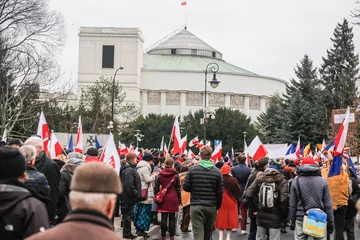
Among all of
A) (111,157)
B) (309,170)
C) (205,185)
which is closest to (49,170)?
(111,157)

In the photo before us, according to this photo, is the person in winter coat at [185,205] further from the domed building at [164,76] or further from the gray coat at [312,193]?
the domed building at [164,76]

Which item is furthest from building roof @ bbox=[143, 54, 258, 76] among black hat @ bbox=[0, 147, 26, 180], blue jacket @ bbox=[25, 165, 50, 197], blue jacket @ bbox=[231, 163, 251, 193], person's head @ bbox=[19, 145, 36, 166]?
black hat @ bbox=[0, 147, 26, 180]

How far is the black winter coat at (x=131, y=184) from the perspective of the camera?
13.3 m

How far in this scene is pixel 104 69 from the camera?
11194cm

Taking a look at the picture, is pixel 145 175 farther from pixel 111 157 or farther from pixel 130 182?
pixel 111 157

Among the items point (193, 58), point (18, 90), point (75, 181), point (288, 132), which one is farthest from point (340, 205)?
point (193, 58)

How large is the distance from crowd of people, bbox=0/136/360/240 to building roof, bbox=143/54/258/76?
105 meters

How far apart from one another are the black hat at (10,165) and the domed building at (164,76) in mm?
99186

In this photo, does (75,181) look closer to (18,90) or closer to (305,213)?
(305,213)

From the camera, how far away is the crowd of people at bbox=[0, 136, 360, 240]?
3.88m

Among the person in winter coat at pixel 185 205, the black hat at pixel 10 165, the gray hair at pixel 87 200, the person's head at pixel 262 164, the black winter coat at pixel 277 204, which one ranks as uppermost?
the black hat at pixel 10 165

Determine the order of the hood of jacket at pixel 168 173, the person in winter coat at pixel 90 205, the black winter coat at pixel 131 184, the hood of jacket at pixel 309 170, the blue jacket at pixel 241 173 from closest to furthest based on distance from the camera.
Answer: the person in winter coat at pixel 90 205 < the hood of jacket at pixel 309 170 < the black winter coat at pixel 131 184 < the hood of jacket at pixel 168 173 < the blue jacket at pixel 241 173

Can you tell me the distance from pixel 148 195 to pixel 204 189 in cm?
307

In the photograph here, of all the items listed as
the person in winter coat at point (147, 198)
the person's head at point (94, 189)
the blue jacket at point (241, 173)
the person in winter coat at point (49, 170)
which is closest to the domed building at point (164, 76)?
the blue jacket at point (241, 173)
